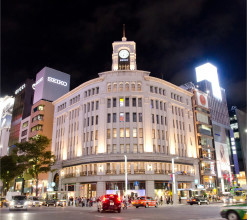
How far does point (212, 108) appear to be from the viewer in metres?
76.8

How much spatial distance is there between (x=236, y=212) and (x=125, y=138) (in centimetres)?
3945

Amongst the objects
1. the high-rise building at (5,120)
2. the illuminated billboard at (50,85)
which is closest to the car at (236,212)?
the illuminated billboard at (50,85)

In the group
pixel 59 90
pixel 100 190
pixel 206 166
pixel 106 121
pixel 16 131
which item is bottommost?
pixel 100 190

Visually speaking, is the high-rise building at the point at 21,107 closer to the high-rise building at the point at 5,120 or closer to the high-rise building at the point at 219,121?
the high-rise building at the point at 5,120

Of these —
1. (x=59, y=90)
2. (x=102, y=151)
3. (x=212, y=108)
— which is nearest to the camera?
(x=102, y=151)

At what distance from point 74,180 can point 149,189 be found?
16.9 metres

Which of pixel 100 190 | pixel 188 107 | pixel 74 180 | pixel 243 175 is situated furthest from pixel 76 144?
pixel 243 175

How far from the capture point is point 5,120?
109 metres

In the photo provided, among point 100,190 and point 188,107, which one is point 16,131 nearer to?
point 100,190

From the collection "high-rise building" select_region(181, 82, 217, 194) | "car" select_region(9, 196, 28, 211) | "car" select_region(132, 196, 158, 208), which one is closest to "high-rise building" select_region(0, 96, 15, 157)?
"high-rise building" select_region(181, 82, 217, 194)

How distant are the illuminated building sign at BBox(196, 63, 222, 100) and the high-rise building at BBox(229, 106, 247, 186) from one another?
19.0m

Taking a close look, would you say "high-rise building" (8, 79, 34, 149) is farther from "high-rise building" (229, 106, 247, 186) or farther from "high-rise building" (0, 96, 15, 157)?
"high-rise building" (229, 106, 247, 186)

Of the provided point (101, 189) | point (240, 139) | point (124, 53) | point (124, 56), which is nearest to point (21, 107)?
point (124, 56)

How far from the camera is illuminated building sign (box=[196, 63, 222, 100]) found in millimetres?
84306
